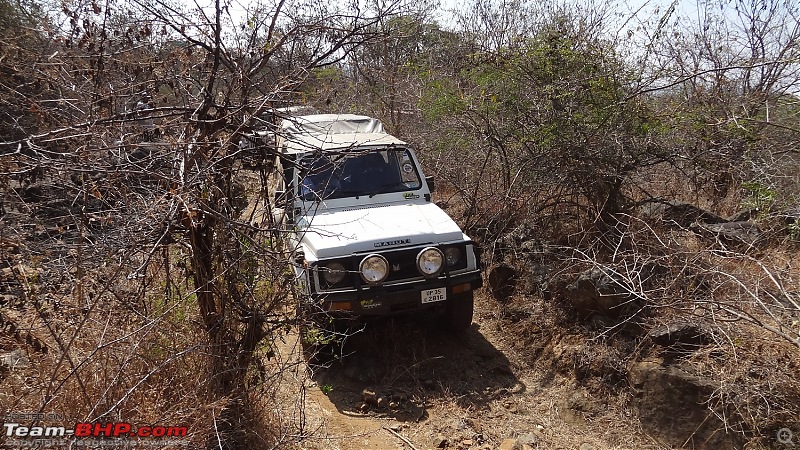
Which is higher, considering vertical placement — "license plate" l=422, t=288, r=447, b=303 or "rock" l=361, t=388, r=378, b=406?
"license plate" l=422, t=288, r=447, b=303

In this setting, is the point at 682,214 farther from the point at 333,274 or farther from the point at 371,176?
the point at 333,274

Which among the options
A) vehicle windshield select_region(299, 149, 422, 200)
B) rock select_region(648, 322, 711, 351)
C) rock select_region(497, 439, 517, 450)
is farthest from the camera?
vehicle windshield select_region(299, 149, 422, 200)

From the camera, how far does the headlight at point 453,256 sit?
411cm

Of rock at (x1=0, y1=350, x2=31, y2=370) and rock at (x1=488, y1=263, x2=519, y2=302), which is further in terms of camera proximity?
rock at (x1=488, y1=263, x2=519, y2=302)

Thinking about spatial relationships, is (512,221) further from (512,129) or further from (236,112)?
(236,112)

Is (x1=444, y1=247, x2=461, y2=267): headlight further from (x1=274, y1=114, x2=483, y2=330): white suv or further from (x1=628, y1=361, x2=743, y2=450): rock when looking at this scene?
(x1=628, y1=361, x2=743, y2=450): rock

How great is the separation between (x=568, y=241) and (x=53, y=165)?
14.2ft

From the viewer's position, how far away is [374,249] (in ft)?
12.9

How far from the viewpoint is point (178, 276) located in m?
2.81

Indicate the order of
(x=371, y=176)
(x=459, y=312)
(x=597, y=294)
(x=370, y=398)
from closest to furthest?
(x=370, y=398)
(x=597, y=294)
(x=459, y=312)
(x=371, y=176)

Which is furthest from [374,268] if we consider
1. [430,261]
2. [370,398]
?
[370,398]

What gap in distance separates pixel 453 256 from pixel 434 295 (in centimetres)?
36

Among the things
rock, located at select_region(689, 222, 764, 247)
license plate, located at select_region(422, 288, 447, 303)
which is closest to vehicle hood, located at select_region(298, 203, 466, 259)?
license plate, located at select_region(422, 288, 447, 303)

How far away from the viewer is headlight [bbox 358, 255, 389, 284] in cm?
384
